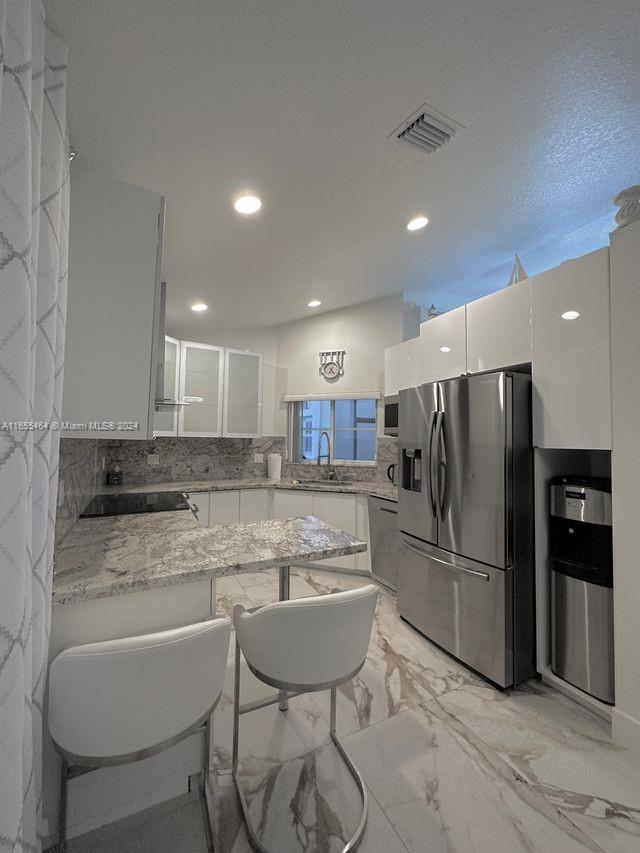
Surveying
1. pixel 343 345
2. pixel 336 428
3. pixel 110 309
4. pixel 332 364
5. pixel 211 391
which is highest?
pixel 343 345

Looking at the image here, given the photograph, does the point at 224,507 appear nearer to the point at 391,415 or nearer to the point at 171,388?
the point at 171,388

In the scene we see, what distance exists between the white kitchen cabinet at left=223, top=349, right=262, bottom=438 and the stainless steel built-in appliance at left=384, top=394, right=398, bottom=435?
165 centimetres

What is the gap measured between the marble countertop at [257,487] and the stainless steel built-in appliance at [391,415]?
1.84 feet

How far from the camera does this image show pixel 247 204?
6.75 feet

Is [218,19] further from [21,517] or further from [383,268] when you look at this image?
[383,268]

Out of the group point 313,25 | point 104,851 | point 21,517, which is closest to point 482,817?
point 104,851

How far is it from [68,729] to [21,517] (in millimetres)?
581

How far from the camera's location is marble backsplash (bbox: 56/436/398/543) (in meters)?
3.72

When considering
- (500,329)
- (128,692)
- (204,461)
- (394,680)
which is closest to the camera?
(128,692)

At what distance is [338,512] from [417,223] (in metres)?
2.50

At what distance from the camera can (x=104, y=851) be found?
1.11m

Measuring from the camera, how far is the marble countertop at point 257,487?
3.34 m

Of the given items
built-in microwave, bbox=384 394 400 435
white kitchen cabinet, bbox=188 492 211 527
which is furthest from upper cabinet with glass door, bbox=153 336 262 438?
built-in microwave, bbox=384 394 400 435

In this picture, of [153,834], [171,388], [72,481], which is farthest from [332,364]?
[153,834]
